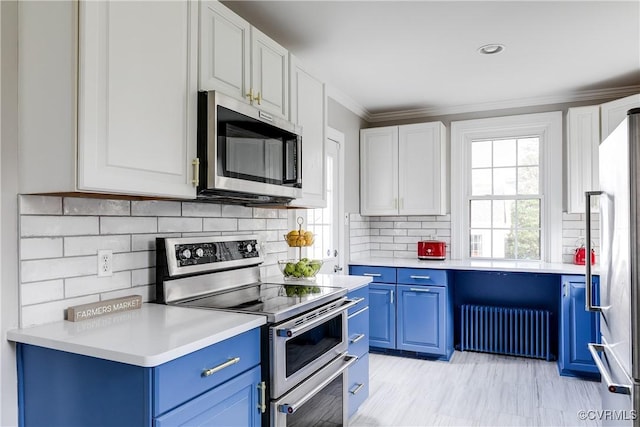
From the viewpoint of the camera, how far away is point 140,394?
124 cm

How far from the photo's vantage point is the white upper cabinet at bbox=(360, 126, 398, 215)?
4395 millimetres

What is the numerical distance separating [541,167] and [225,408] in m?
3.78

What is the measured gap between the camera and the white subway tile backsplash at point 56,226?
1.50 m

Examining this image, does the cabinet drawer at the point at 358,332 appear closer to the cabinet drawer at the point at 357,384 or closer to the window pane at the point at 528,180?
the cabinet drawer at the point at 357,384

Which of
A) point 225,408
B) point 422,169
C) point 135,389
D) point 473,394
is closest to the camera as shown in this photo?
point 135,389

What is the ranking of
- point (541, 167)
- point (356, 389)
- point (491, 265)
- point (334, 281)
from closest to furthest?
point (356, 389), point (334, 281), point (491, 265), point (541, 167)

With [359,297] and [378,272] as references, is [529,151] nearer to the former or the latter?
[378,272]

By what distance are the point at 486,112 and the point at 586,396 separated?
8.64 feet

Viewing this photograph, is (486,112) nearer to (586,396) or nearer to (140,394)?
(586,396)

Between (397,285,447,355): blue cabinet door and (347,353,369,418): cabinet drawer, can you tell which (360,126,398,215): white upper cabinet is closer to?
(397,285,447,355): blue cabinet door

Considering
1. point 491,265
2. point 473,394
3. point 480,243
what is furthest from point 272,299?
point 480,243

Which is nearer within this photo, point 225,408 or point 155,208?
point 225,408

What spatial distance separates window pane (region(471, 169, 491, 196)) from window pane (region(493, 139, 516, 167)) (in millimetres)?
129

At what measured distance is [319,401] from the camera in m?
2.06
